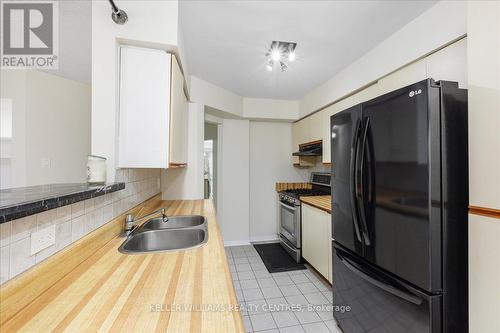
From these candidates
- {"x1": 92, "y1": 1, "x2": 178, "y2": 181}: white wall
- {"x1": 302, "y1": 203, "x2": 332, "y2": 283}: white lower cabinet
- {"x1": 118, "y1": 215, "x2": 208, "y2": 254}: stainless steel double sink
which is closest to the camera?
{"x1": 92, "y1": 1, "x2": 178, "y2": 181}: white wall

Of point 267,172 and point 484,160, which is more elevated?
point 484,160

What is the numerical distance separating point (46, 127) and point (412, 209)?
8.65 feet

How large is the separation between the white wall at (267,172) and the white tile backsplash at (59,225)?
2552mm

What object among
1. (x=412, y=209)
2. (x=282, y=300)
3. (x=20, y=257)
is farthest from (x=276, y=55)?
(x=282, y=300)

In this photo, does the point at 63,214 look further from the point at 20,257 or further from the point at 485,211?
the point at 485,211

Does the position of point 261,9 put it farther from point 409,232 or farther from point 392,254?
point 392,254

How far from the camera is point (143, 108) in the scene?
1.49m

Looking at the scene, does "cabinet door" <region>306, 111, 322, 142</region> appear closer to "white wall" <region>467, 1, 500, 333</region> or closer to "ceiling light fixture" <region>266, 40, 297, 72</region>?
"ceiling light fixture" <region>266, 40, 297, 72</region>

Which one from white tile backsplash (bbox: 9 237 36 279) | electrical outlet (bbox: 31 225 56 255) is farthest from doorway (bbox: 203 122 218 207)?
white tile backsplash (bbox: 9 237 36 279)

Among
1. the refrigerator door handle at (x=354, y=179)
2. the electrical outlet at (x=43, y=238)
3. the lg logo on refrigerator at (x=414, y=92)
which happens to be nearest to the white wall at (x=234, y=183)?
the refrigerator door handle at (x=354, y=179)

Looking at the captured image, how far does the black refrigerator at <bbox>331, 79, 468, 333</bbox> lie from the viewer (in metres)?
1.11

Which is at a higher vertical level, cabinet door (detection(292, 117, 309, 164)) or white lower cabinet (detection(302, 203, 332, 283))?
cabinet door (detection(292, 117, 309, 164))

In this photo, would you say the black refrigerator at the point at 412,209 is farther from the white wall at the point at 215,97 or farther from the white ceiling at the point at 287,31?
the white wall at the point at 215,97

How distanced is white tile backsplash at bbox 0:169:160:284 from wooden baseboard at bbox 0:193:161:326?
23mm
